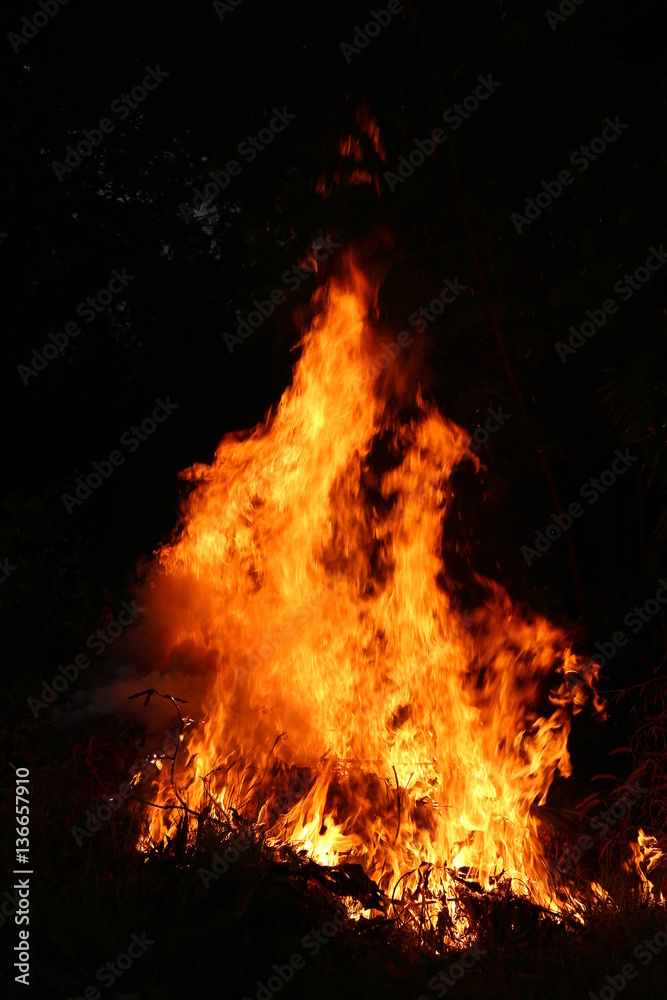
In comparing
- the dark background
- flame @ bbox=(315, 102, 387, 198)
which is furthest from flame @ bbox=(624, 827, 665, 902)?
flame @ bbox=(315, 102, 387, 198)

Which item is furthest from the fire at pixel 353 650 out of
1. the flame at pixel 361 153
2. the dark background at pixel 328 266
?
the flame at pixel 361 153

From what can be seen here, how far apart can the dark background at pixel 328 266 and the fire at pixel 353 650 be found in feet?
1.00

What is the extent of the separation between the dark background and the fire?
31cm

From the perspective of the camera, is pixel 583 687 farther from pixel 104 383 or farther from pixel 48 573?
pixel 104 383

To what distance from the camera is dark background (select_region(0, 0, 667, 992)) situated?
500cm

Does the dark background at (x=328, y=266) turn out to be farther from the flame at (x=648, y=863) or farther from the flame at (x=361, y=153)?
the flame at (x=648, y=863)

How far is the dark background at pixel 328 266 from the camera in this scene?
5.00 metres

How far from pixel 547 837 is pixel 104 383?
5.74 m

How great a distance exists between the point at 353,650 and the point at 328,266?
230 centimetres

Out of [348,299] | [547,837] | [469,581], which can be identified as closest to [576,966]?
[547,837]

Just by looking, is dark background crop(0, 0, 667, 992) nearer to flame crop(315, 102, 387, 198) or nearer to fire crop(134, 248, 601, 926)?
flame crop(315, 102, 387, 198)

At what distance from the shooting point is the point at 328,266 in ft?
18.6

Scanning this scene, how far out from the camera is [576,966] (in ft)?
10.9

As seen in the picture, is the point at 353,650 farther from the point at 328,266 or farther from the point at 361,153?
the point at 361,153
